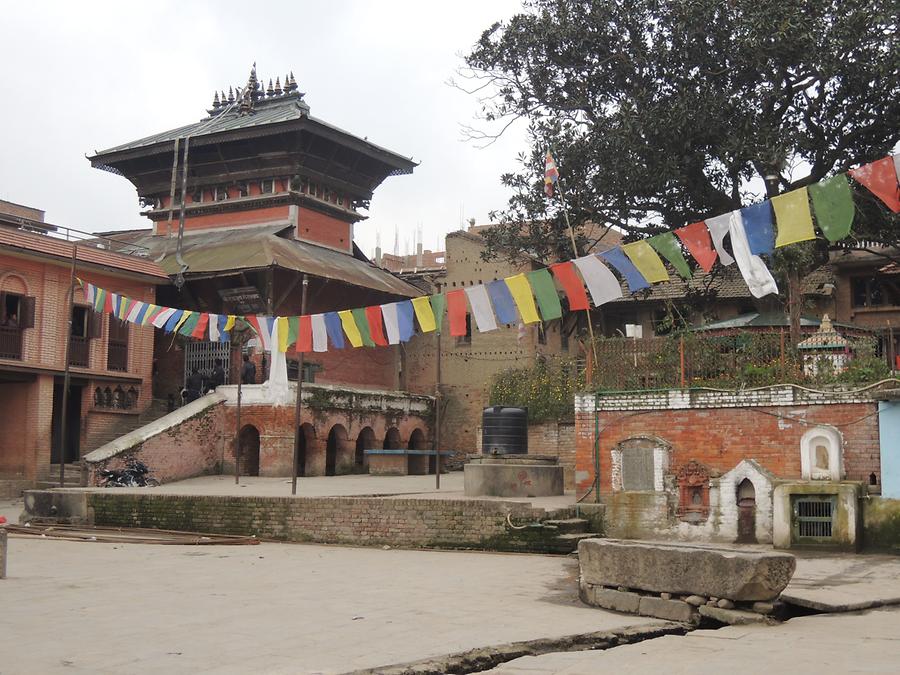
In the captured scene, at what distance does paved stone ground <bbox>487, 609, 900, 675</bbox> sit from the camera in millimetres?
7188

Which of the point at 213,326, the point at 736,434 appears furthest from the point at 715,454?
the point at 213,326

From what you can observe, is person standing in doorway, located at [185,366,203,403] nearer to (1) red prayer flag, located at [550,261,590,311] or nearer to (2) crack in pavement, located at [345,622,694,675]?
(1) red prayer flag, located at [550,261,590,311]

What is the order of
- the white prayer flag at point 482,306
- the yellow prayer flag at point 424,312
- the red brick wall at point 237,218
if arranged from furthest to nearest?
the red brick wall at point 237,218 → the yellow prayer flag at point 424,312 → the white prayer flag at point 482,306

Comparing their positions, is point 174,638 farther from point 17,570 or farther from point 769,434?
point 769,434

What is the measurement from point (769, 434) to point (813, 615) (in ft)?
22.5

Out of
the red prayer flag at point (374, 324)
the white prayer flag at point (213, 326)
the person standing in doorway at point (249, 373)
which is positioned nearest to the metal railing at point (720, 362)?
the red prayer flag at point (374, 324)

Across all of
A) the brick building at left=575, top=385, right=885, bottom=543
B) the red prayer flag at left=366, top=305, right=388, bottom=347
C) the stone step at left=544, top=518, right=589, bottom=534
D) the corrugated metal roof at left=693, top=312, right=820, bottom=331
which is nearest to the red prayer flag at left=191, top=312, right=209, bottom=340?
the red prayer flag at left=366, top=305, right=388, bottom=347

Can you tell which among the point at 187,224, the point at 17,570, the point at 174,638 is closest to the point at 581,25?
the point at 187,224

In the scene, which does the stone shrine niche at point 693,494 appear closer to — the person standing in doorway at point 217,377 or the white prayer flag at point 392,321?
the white prayer flag at point 392,321

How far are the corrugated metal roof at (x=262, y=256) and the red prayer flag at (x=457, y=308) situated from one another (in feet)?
35.6

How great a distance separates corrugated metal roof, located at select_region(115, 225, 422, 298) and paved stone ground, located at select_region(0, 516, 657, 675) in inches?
526

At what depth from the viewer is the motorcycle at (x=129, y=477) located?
2314cm

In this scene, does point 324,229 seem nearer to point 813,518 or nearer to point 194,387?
point 194,387

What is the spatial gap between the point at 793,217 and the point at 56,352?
1931cm
